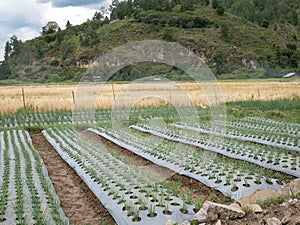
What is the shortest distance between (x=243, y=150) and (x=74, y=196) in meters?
3.78

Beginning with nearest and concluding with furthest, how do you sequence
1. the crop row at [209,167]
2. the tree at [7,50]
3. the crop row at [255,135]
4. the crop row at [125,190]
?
1. the crop row at [125,190]
2. the crop row at [209,167]
3. the crop row at [255,135]
4. the tree at [7,50]

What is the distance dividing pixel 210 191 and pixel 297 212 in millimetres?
2175

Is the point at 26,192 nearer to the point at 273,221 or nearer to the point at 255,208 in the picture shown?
the point at 255,208

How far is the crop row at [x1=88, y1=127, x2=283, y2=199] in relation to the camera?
6055 millimetres

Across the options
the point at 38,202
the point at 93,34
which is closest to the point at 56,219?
the point at 38,202

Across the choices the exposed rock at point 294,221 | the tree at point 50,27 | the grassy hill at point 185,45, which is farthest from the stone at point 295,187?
the tree at point 50,27

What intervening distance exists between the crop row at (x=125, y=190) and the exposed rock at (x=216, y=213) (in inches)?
19.3

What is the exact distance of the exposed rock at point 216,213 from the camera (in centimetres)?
437

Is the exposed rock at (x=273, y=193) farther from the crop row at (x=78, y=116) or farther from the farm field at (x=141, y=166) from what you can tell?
the crop row at (x=78, y=116)

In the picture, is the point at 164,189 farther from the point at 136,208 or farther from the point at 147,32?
the point at 147,32

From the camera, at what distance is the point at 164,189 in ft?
20.4

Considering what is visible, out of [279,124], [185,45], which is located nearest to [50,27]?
[185,45]

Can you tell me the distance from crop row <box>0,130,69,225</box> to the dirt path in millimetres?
362

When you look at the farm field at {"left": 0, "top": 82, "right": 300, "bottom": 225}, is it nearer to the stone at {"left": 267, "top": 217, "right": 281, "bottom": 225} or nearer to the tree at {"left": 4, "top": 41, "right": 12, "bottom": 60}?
the stone at {"left": 267, "top": 217, "right": 281, "bottom": 225}
